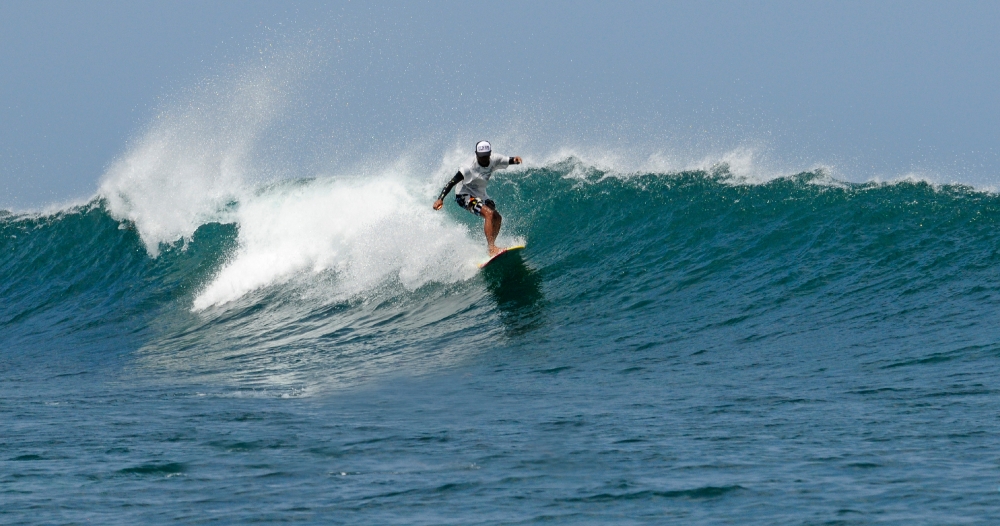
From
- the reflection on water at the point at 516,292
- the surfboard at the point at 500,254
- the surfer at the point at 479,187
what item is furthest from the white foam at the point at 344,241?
the surfer at the point at 479,187

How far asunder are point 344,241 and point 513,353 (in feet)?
20.2

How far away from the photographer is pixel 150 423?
9055 mm

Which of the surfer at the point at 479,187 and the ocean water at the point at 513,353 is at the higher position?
the surfer at the point at 479,187

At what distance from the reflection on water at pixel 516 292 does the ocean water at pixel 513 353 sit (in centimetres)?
5

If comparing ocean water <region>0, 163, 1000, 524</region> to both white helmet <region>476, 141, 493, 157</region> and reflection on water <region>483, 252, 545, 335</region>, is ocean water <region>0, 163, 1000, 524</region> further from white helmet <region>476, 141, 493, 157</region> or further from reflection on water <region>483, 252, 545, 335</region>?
white helmet <region>476, 141, 493, 157</region>

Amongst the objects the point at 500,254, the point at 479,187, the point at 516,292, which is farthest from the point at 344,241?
the point at 516,292

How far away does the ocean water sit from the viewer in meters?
6.51

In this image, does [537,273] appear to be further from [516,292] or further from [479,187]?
[479,187]

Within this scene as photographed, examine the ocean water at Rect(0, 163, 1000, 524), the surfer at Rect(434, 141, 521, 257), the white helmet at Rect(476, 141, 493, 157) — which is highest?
the white helmet at Rect(476, 141, 493, 157)

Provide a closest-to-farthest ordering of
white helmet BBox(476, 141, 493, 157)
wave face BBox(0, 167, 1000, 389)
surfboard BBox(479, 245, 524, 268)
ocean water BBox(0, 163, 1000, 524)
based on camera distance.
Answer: ocean water BBox(0, 163, 1000, 524) → wave face BBox(0, 167, 1000, 389) → white helmet BBox(476, 141, 493, 157) → surfboard BBox(479, 245, 524, 268)

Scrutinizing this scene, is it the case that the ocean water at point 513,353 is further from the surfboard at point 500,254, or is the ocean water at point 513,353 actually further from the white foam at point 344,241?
the surfboard at point 500,254

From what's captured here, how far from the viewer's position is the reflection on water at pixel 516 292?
13.2m

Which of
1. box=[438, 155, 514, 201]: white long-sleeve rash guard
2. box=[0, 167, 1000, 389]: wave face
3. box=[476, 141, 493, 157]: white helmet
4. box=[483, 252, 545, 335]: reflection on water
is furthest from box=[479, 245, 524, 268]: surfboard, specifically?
box=[476, 141, 493, 157]: white helmet

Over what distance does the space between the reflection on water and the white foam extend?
1.37 feet
